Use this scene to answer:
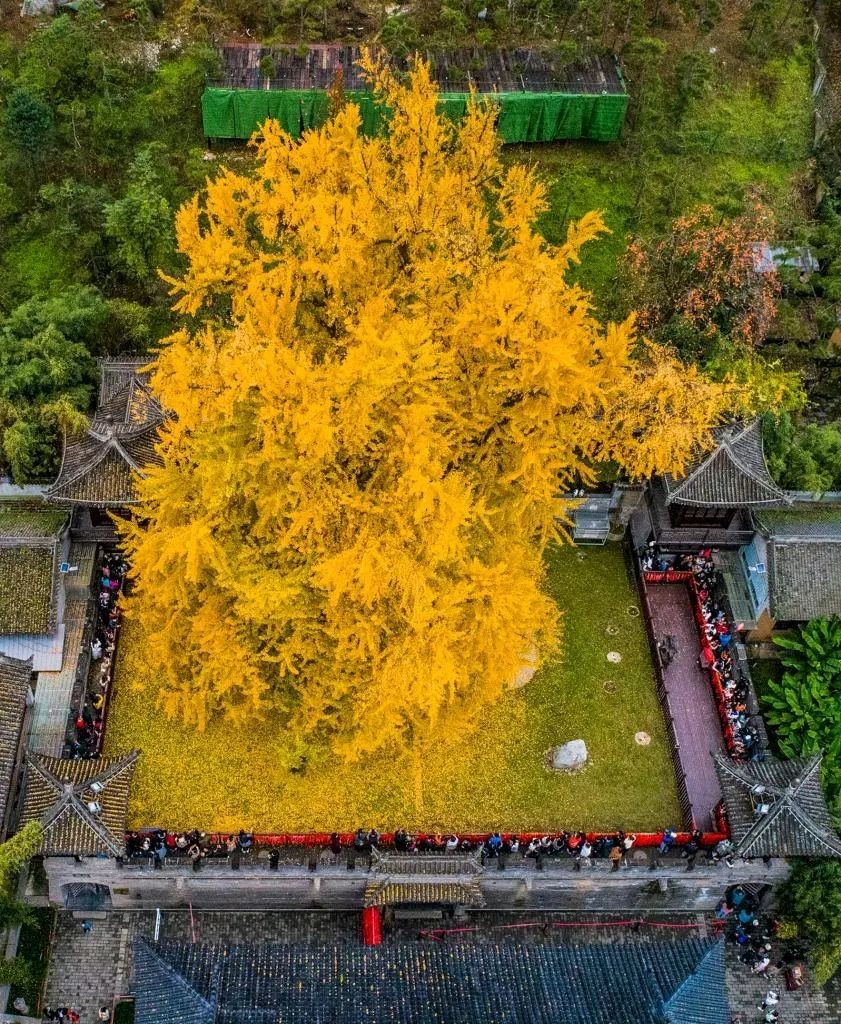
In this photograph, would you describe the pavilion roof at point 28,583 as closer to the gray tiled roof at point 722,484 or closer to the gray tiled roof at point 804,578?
the gray tiled roof at point 722,484

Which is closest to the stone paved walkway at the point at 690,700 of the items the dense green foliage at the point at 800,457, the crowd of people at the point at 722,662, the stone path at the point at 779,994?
the crowd of people at the point at 722,662

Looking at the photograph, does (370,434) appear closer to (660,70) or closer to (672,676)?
(672,676)

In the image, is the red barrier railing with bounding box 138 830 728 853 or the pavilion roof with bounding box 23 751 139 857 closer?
the pavilion roof with bounding box 23 751 139 857

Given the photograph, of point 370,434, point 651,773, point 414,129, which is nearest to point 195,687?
point 370,434

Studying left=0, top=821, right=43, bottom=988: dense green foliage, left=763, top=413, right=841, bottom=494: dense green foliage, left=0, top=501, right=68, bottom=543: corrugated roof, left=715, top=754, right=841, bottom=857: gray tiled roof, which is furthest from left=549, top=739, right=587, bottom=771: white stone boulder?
left=0, top=501, right=68, bottom=543: corrugated roof

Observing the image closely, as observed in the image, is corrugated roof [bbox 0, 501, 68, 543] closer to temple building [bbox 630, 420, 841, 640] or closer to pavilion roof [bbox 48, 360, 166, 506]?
pavilion roof [bbox 48, 360, 166, 506]

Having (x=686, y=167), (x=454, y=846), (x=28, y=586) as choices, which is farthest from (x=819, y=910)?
(x=686, y=167)

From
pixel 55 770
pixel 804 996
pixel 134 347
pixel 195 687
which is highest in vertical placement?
pixel 134 347
